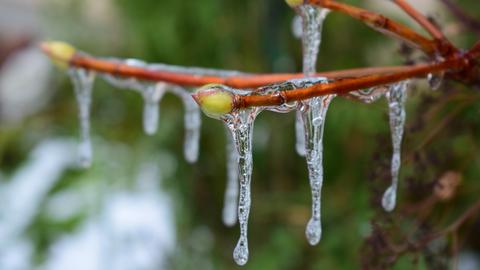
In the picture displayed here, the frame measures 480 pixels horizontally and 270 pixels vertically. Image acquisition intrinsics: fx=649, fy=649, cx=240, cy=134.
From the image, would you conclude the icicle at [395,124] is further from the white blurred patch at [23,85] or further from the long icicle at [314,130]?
the white blurred patch at [23,85]

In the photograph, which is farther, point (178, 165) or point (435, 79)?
point (178, 165)

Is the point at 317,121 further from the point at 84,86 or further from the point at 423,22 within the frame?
the point at 84,86

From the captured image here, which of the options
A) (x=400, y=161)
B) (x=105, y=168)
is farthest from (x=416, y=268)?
(x=105, y=168)

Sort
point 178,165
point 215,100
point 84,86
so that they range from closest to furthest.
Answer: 1. point 215,100
2. point 84,86
3. point 178,165

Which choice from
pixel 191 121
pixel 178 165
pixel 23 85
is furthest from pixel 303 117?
pixel 23 85

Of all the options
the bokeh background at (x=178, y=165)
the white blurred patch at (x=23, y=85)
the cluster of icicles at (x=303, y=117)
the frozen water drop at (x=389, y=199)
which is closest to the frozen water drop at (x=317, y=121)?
the cluster of icicles at (x=303, y=117)

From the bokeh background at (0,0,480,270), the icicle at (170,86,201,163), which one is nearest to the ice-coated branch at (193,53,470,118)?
the icicle at (170,86,201,163)

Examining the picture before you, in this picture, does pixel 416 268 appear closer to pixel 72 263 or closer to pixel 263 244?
pixel 263 244
